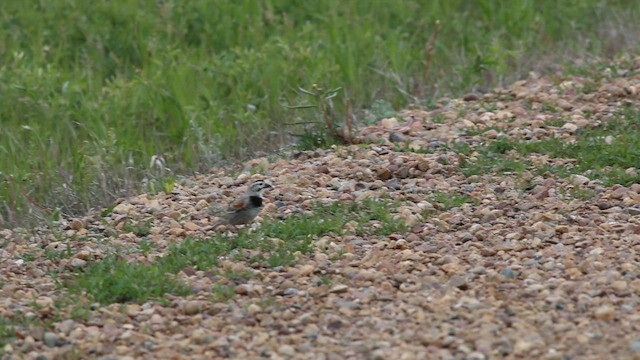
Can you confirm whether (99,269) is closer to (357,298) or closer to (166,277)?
(166,277)

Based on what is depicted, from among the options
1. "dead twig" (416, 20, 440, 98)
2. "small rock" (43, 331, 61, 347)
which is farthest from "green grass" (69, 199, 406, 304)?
"dead twig" (416, 20, 440, 98)

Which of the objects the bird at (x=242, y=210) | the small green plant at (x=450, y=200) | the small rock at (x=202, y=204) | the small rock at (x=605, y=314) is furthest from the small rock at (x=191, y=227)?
the small rock at (x=605, y=314)

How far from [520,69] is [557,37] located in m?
0.97

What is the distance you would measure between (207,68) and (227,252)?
11.7 ft

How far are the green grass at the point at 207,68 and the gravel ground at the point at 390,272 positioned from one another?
58 cm

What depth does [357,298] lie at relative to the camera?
17.5ft

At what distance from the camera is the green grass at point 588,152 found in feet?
22.7

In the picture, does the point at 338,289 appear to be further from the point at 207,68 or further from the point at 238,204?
the point at 207,68

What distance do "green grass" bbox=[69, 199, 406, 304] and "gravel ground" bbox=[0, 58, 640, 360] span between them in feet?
0.22

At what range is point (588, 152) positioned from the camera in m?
7.20

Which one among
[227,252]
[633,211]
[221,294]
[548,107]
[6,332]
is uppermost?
[6,332]

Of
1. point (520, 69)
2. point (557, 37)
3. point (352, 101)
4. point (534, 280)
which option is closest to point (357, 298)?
point (534, 280)

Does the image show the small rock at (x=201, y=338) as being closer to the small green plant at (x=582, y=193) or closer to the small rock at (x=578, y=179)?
the small green plant at (x=582, y=193)

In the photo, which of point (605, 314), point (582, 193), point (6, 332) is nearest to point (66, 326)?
point (6, 332)
